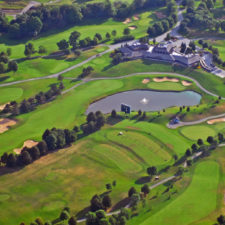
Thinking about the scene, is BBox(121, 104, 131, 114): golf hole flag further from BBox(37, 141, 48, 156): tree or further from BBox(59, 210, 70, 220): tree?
BBox(59, 210, 70, 220): tree

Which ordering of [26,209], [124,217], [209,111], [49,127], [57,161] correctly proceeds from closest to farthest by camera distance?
1. [124,217]
2. [26,209]
3. [57,161]
4. [49,127]
5. [209,111]

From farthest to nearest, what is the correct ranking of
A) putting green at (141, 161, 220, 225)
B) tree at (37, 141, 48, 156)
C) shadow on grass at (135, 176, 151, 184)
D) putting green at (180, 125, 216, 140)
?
1. putting green at (180, 125, 216, 140)
2. tree at (37, 141, 48, 156)
3. shadow on grass at (135, 176, 151, 184)
4. putting green at (141, 161, 220, 225)

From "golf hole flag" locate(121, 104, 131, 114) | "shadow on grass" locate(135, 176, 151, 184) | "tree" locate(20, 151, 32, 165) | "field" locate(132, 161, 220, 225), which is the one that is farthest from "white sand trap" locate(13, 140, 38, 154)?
"field" locate(132, 161, 220, 225)

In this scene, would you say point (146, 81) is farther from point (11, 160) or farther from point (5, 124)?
point (11, 160)

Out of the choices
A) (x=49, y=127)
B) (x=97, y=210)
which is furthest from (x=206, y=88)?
(x=97, y=210)

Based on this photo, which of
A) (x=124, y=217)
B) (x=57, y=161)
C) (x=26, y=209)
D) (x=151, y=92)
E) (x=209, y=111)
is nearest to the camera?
(x=124, y=217)

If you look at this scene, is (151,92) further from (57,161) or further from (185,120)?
(57,161)
